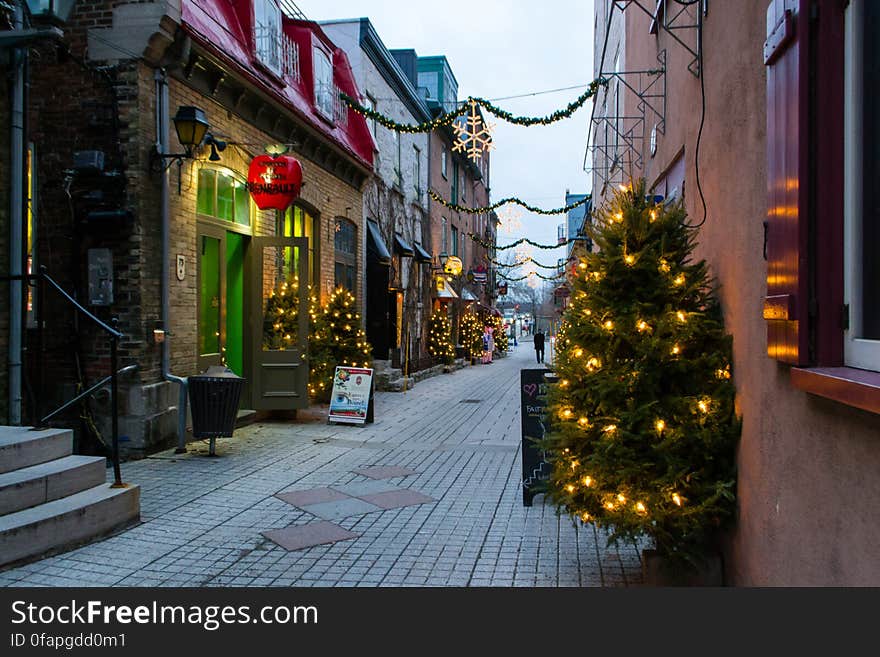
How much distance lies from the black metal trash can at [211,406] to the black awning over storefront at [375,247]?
9.64 m

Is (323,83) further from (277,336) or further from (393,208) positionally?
(393,208)

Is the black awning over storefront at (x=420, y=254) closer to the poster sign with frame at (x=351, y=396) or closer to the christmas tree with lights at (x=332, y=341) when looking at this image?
the christmas tree with lights at (x=332, y=341)

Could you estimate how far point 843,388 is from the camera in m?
2.56

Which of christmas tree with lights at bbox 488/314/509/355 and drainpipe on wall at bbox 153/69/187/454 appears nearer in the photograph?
drainpipe on wall at bbox 153/69/187/454

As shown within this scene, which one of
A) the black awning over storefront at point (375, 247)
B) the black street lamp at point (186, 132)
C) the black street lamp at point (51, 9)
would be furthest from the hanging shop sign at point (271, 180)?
the black awning over storefront at point (375, 247)

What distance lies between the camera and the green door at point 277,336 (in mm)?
11148

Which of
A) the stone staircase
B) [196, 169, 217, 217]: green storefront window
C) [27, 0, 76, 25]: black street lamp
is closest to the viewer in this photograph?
the stone staircase

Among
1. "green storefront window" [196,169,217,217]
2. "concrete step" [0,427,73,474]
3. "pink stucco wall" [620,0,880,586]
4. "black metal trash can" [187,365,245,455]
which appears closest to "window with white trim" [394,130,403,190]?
"green storefront window" [196,169,217,217]

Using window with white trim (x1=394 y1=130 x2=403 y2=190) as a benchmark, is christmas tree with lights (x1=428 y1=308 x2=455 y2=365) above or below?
below

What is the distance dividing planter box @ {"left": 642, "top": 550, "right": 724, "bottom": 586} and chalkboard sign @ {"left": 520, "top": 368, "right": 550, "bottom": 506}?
85.5 inches

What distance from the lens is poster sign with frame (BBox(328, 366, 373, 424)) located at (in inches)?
451

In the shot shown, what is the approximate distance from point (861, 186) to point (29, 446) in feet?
19.1

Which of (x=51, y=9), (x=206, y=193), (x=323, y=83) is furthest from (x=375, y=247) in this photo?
(x=51, y=9)

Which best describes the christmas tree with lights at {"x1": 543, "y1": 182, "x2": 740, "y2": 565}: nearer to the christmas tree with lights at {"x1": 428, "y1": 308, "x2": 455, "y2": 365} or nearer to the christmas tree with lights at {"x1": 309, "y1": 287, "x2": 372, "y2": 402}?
the christmas tree with lights at {"x1": 309, "y1": 287, "x2": 372, "y2": 402}
